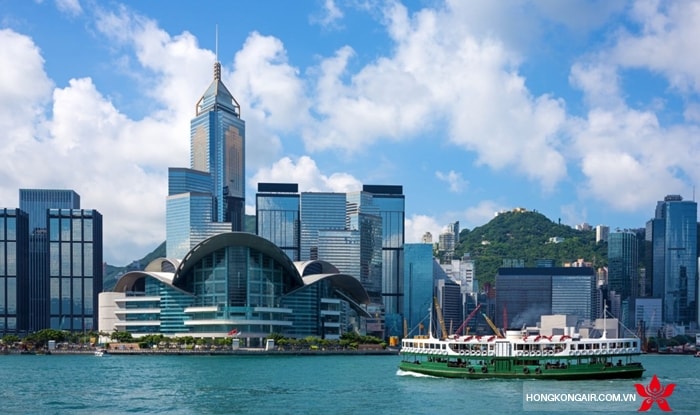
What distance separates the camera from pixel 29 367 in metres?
94.6

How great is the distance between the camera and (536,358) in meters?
69.6

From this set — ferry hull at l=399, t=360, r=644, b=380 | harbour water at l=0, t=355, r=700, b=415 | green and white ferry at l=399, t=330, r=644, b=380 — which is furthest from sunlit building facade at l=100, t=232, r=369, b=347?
ferry hull at l=399, t=360, r=644, b=380

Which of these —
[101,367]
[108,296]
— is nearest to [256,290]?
[108,296]

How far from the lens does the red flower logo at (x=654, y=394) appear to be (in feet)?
176

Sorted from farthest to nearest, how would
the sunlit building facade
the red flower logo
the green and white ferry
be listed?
1. the sunlit building facade
2. the green and white ferry
3. the red flower logo

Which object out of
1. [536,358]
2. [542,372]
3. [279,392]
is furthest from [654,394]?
[279,392]

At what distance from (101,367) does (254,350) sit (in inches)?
1461

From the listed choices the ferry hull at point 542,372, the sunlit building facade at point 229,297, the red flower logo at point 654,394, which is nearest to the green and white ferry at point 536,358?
the ferry hull at point 542,372

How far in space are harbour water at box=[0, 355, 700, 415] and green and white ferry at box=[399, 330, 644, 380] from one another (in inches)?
51.6

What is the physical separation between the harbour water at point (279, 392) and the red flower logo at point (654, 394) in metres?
0.57

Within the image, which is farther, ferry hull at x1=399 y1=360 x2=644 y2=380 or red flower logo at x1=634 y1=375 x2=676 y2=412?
ferry hull at x1=399 y1=360 x2=644 y2=380

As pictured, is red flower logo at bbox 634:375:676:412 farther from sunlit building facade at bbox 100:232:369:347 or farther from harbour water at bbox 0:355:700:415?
sunlit building facade at bbox 100:232:369:347

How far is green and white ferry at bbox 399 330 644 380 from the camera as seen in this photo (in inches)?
2731

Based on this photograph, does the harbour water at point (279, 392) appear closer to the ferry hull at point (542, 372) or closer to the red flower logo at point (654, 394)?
the red flower logo at point (654, 394)
